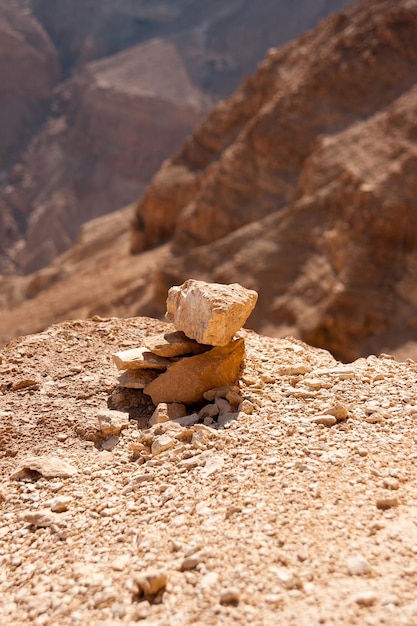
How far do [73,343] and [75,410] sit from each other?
3.26 feet

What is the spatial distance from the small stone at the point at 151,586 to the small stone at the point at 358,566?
80 cm

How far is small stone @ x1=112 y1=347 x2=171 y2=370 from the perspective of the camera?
488cm

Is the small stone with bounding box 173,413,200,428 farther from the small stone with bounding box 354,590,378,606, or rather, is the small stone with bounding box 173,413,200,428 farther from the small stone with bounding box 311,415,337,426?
the small stone with bounding box 354,590,378,606

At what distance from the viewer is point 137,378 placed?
489cm

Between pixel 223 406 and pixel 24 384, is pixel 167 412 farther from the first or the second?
A: pixel 24 384

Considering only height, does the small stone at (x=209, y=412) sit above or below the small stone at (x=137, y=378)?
below

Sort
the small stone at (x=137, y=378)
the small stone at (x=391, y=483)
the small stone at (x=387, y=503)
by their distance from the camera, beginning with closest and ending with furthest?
the small stone at (x=387, y=503) < the small stone at (x=391, y=483) < the small stone at (x=137, y=378)

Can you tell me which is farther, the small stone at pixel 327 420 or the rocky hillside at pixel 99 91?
the rocky hillside at pixel 99 91

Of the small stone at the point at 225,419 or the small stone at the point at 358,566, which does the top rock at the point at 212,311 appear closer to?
the small stone at the point at 225,419

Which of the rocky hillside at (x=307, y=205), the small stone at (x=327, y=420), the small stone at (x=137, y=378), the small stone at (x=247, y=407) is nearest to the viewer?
the small stone at (x=327, y=420)

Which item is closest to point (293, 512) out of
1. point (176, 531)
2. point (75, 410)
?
point (176, 531)

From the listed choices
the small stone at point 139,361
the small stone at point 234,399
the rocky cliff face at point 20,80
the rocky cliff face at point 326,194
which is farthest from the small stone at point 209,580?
the rocky cliff face at point 20,80

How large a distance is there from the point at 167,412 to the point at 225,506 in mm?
1161

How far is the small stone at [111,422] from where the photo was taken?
14.5ft
